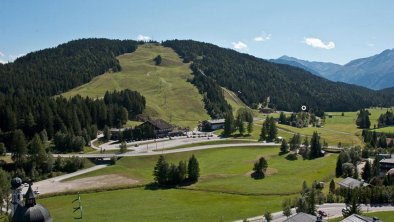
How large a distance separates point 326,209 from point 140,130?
9538 centimetres

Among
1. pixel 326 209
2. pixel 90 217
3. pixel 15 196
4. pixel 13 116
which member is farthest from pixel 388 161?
pixel 13 116


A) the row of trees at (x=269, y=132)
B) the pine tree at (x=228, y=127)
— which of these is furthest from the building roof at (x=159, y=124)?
the row of trees at (x=269, y=132)

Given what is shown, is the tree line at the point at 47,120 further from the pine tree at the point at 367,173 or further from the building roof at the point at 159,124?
the pine tree at the point at 367,173

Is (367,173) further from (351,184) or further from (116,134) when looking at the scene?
(116,134)

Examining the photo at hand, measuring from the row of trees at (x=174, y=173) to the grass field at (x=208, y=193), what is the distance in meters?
3.01

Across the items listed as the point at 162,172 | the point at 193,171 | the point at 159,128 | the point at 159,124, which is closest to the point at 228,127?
the point at 159,128

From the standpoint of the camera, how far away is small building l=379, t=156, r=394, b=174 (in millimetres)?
117444

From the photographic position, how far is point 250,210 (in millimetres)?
88188

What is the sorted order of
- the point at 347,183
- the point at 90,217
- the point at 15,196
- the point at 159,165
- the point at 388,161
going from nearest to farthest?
1. the point at 15,196
2. the point at 90,217
3. the point at 347,183
4. the point at 159,165
5. the point at 388,161

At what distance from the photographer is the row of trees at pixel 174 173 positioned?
365 feet

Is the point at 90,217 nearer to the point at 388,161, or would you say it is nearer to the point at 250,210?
the point at 250,210

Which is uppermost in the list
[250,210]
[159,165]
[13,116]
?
[13,116]

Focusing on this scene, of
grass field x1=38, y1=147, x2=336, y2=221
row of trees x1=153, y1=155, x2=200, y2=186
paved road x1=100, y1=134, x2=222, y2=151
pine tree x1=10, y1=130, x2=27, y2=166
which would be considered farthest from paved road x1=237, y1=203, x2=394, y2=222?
paved road x1=100, y1=134, x2=222, y2=151

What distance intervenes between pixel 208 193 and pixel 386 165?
50.6 meters
